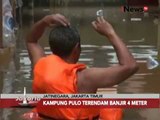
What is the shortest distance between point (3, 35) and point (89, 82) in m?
10.1

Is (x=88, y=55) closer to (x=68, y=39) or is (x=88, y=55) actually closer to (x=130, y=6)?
(x=68, y=39)

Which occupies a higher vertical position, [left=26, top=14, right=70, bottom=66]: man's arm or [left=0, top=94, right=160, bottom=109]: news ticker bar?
[left=26, top=14, right=70, bottom=66]: man's arm

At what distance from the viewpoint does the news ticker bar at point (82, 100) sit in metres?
3.16

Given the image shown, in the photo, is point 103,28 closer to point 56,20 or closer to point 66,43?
point 66,43

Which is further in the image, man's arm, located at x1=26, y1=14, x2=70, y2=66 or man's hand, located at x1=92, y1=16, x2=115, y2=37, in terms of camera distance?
man's arm, located at x1=26, y1=14, x2=70, y2=66

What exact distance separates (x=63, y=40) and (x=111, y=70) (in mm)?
320

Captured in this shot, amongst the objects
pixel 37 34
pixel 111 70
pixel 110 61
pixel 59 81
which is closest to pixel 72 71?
pixel 59 81

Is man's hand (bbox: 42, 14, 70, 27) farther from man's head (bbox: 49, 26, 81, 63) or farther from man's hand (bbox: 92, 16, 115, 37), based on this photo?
man's hand (bbox: 92, 16, 115, 37)

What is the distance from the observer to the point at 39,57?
137 inches

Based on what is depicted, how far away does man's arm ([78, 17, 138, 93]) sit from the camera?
2.96m

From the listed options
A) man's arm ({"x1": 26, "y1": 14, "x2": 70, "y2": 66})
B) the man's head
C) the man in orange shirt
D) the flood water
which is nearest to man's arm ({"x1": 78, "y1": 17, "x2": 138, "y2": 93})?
the man in orange shirt

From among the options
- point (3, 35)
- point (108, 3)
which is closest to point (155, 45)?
point (3, 35)

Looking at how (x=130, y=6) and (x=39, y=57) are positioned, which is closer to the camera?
(x=39, y=57)

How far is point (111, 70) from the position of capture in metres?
2.96
